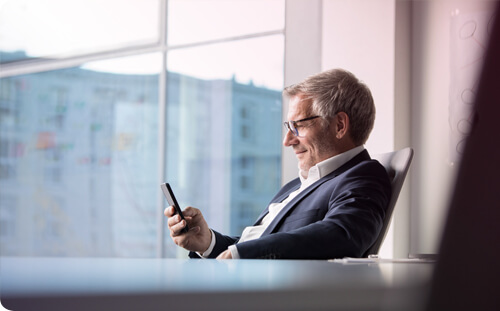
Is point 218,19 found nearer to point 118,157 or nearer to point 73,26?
point 73,26

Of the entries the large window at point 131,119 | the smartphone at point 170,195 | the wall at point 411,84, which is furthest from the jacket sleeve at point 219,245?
the large window at point 131,119

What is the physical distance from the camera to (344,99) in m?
2.17

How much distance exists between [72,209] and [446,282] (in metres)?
7.24

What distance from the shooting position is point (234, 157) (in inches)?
222

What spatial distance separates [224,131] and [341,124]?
362 cm

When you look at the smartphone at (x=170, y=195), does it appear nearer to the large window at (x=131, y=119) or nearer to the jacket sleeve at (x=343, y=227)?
the jacket sleeve at (x=343, y=227)

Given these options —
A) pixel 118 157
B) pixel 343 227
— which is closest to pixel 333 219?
pixel 343 227

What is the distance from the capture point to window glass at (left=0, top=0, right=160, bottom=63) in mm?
5770

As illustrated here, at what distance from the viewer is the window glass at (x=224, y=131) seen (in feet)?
17.1

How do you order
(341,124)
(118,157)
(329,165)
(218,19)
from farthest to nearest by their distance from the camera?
1. (118,157)
2. (218,19)
3. (341,124)
4. (329,165)

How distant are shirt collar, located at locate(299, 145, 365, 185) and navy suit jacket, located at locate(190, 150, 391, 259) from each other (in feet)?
0.23

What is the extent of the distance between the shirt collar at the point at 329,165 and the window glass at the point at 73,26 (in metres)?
3.55

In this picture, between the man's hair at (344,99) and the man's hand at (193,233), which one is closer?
the man's hand at (193,233)

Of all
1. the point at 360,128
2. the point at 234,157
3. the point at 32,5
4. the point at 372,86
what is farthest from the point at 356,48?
the point at 32,5
